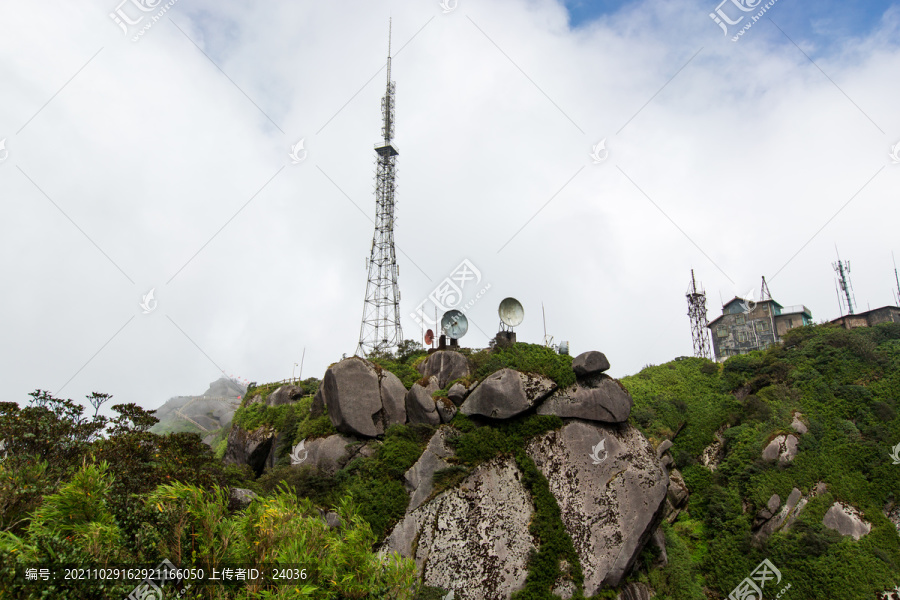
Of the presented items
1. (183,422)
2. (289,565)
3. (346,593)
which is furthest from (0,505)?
(183,422)

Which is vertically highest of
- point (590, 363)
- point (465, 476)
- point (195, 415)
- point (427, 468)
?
point (195, 415)

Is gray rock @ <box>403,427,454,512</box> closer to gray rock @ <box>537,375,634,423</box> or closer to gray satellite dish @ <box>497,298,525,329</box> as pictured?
gray rock @ <box>537,375,634,423</box>

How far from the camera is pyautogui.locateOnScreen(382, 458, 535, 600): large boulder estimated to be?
21.6 meters

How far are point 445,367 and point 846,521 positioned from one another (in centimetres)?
2281

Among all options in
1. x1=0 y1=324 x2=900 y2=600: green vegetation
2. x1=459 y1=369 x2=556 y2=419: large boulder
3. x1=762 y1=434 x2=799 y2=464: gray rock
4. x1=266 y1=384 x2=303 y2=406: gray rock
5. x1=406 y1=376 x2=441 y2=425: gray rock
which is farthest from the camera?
x1=266 y1=384 x2=303 y2=406: gray rock

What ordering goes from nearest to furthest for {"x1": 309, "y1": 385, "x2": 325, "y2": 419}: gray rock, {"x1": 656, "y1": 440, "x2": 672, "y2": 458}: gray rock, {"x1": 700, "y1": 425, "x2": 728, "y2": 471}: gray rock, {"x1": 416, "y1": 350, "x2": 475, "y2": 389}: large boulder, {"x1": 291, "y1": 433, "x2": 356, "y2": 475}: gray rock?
{"x1": 291, "y1": 433, "x2": 356, "y2": 475}: gray rock
{"x1": 309, "y1": 385, "x2": 325, "y2": 419}: gray rock
{"x1": 416, "y1": 350, "x2": 475, "y2": 389}: large boulder
{"x1": 656, "y1": 440, "x2": 672, "y2": 458}: gray rock
{"x1": 700, "y1": 425, "x2": 728, "y2": 471}: gray rock

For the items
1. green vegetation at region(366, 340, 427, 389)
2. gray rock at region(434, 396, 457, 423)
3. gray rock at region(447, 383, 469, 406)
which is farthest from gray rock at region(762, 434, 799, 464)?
green vegetation at region(366, 340, 427, 389)

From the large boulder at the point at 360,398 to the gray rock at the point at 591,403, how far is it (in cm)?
793

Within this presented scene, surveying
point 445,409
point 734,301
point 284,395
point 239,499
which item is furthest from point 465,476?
point 734,301

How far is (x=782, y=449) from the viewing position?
104 feet

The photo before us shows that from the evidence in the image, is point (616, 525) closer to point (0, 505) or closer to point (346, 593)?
point (346, 593)

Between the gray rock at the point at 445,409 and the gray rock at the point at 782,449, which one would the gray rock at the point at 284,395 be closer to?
the gray rock at the point at 445,409

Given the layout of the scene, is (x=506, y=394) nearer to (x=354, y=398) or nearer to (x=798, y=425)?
(x=354, y=398)

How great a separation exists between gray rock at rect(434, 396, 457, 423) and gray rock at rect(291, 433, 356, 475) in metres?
4.74
